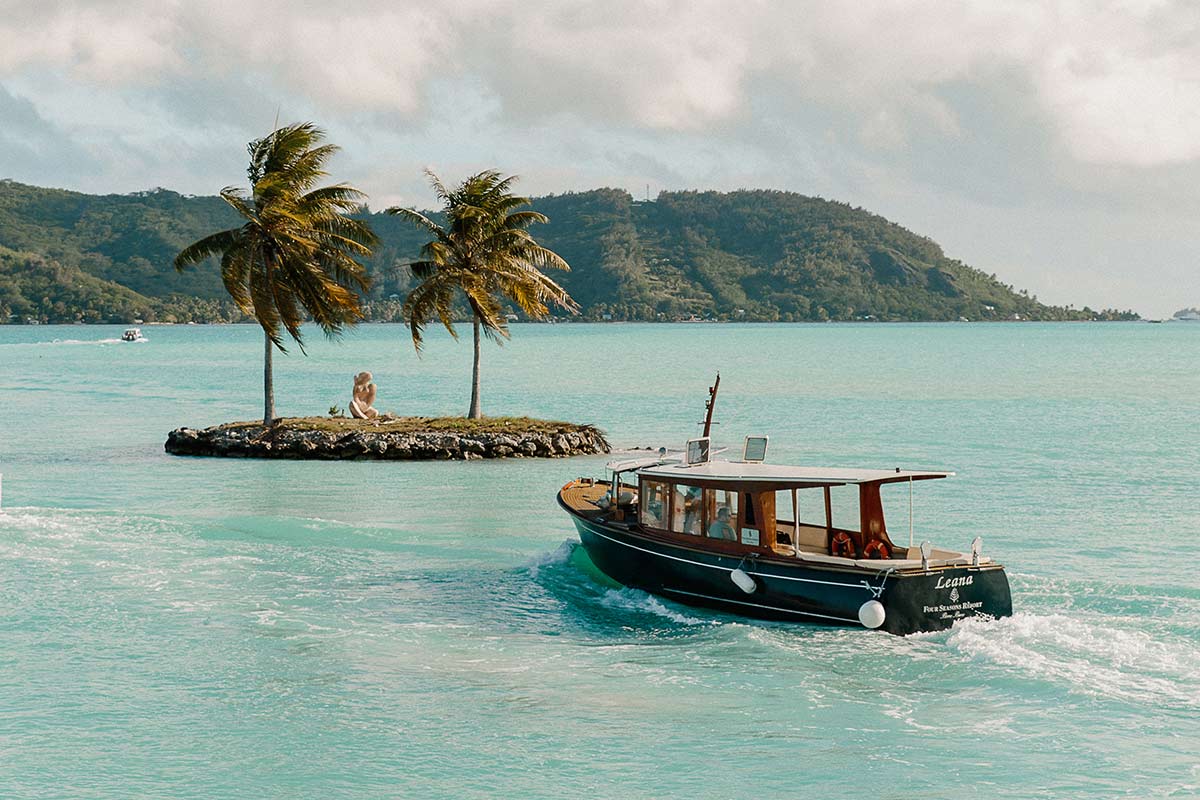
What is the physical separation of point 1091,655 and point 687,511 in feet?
22.1

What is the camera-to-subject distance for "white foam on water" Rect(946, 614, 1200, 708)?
16.9m

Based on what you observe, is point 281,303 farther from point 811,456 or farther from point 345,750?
point 345,750

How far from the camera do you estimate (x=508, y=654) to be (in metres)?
18.7

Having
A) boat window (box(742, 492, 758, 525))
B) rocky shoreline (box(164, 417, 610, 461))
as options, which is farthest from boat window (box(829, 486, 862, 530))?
rocky shoreline (box(164, 417, 610, 461))

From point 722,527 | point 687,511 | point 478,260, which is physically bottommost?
point 722,527

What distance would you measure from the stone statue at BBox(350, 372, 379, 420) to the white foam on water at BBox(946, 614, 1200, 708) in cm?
2874

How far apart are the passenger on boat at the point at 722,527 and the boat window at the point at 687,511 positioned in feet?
0.94

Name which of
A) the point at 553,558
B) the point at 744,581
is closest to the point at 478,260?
the point at 553,558

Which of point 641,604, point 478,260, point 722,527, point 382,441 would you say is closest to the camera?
point 722,527

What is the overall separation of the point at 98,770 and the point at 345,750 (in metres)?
2.80

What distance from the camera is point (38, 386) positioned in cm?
8062

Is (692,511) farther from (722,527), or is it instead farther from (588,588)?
(588,588)

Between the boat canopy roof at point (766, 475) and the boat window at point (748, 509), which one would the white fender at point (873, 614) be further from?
the boat window at point (748, 509)

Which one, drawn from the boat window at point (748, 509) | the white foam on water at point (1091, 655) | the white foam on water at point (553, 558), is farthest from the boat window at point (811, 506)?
the white foam on water at point (553, 558)
